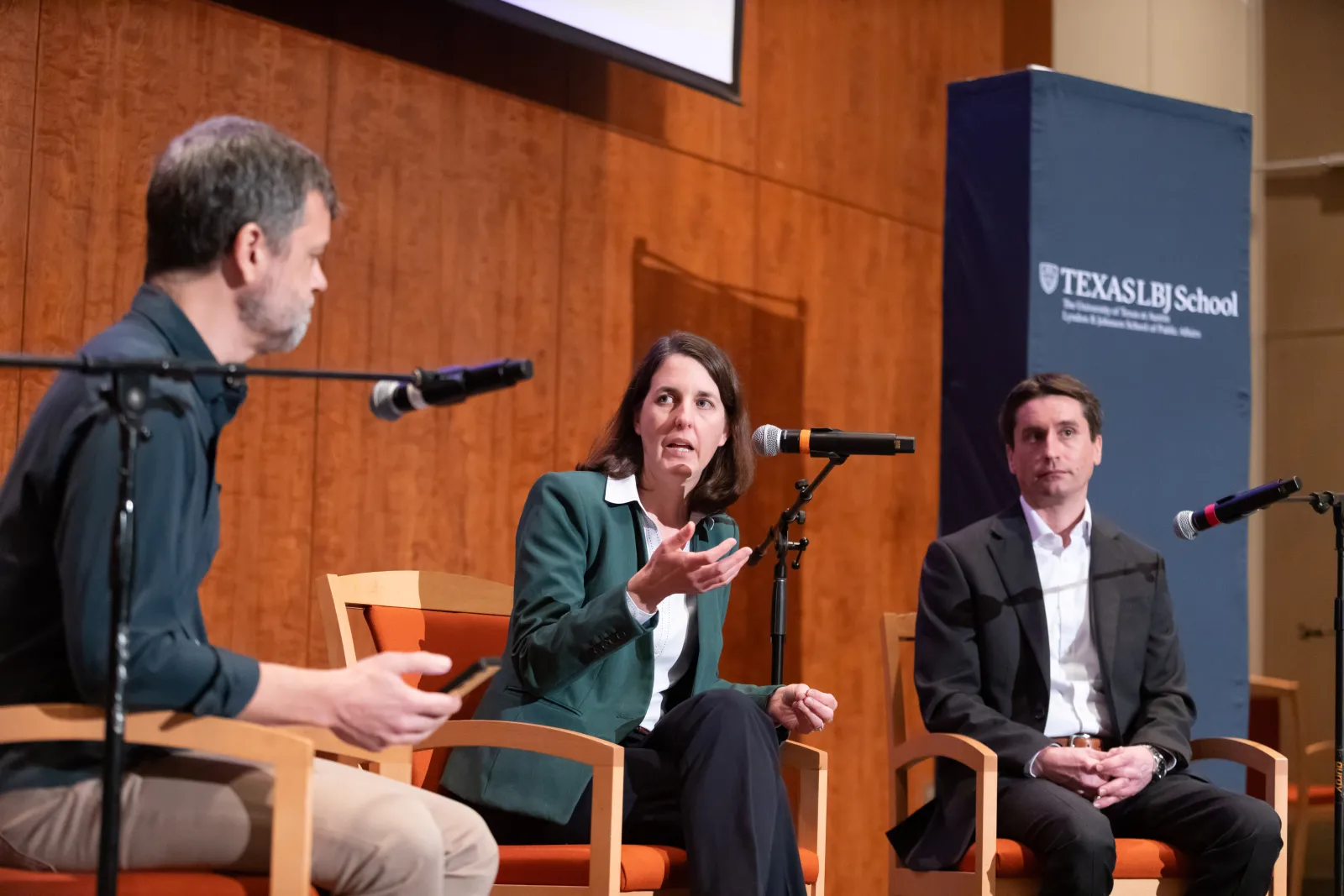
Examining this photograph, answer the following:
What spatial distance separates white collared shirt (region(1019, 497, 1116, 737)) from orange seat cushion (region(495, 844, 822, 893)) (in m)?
1.26

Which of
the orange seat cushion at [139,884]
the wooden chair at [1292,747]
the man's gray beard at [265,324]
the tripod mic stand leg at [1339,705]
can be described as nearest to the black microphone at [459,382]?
the man's gray beard at [265,324]

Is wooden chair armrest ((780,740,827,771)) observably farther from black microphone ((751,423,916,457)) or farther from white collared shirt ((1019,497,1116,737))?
white collared shirt ((1019,497,1116,737))

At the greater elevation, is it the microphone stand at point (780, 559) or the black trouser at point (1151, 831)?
the microphone stand at point (780, 559)

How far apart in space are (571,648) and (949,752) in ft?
3.26

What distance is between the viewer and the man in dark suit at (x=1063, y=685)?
3.11 meters

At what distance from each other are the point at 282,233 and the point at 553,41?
2647 millimetres

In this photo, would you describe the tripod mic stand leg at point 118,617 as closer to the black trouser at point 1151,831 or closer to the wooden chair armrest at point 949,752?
the wooden chair armrest at point 949,752

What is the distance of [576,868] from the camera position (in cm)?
244

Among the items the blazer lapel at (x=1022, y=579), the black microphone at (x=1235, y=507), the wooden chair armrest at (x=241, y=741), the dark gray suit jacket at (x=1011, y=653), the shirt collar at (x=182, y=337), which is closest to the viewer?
the wooden chair armrest at (x=241, y=741)

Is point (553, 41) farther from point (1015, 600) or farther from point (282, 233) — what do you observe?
point (282, 233)

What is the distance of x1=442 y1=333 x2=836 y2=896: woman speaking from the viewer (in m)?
2.46

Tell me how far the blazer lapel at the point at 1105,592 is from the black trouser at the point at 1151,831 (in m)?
0.31

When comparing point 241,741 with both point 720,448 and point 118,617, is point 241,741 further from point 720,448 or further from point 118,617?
point 720,448

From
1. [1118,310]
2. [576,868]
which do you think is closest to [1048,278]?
[1118,310]
